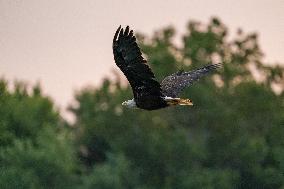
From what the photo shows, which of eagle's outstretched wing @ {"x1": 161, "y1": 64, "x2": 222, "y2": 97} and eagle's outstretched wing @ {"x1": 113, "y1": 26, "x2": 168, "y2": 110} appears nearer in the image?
eagle's outstretched wing @ {"x1": 113, "y1": 26, "x2": 168, "y2": 110}

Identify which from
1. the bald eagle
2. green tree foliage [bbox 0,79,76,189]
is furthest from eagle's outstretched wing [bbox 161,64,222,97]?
green tree foliage [bbox 0,79,76,189]

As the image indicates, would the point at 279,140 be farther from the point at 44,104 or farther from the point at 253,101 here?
the point at 44,104

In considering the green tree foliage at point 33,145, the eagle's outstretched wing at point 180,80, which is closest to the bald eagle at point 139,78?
the eagle's outstretched wing at point 180,80

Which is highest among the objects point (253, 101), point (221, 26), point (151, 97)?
point (221, 26)

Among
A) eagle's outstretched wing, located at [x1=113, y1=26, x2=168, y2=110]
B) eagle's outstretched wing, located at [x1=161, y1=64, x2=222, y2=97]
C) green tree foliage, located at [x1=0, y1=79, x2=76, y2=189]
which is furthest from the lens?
green tree foliage, located at [x1=0, y1=79, x2=76, y2=189]

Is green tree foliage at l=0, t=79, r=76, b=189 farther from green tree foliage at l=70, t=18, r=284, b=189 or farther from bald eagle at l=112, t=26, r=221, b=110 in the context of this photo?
bald eagle at l=112, t=26, r=221, b=110

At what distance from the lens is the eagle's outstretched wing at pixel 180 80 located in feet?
98.7

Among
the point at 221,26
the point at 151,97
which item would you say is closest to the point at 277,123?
the point at 221,26

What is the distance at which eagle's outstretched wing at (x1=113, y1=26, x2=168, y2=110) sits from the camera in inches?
1056

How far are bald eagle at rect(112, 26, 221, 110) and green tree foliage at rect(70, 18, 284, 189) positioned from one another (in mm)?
31486

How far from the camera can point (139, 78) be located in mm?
27750

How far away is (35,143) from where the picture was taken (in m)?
66.8

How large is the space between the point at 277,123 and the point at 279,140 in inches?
39.1

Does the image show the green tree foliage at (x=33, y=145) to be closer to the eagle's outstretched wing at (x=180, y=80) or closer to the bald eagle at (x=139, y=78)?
the eagle's outstretched wing at (x=180, y=80)
